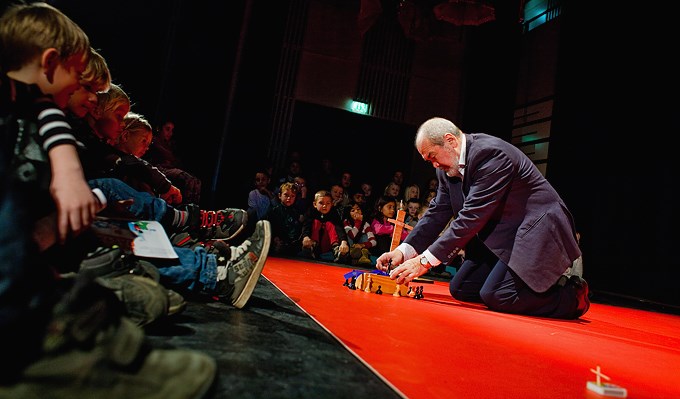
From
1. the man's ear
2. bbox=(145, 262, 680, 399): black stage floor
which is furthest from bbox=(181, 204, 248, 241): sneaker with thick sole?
the man's ear

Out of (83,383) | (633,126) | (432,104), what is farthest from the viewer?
(432,104)

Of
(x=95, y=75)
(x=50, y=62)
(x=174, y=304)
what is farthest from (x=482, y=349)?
(x=95, y=75)

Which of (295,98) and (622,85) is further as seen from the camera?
(295,98)

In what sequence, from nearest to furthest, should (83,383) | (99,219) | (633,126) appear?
(83,383), (99,219), (633,126)

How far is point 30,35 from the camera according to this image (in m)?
0.82

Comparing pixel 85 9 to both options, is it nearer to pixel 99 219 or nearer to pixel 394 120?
pixel 99 219

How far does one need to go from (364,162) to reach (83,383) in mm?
7181

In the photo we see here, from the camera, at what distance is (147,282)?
1.03m

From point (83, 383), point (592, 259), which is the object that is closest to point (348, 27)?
point (592, 259)

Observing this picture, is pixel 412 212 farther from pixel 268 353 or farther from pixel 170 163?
pixel 268 353

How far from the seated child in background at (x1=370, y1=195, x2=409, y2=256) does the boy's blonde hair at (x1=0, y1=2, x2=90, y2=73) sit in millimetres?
5042

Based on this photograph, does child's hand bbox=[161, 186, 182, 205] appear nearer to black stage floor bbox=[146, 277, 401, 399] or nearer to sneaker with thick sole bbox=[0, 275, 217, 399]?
black stage floor bbox=[146, 277, 401, 399]

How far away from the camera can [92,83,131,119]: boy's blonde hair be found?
6.05 ft

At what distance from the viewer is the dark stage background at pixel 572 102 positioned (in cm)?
496
